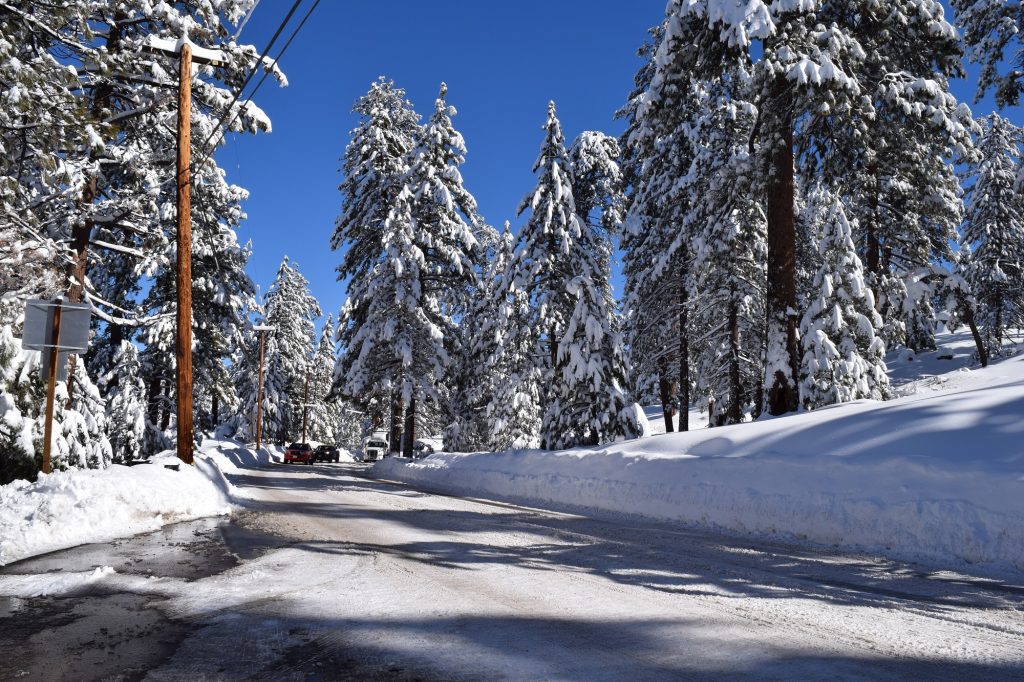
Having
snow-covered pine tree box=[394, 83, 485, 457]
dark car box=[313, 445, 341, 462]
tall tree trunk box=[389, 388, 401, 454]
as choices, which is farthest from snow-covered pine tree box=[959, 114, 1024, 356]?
dark car box=[313, 445, 341, 462]

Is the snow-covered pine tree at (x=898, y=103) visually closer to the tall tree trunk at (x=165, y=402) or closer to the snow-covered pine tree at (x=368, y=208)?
the snow-covered pine tree at (x=368, y=208)

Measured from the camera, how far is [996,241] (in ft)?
126

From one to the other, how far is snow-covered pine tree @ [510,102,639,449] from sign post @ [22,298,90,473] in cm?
1300

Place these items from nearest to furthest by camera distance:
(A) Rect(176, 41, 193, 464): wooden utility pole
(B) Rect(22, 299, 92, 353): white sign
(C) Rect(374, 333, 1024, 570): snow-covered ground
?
(C) Rect(374, 333, 1024, 570): snow-covered ground → (B) Rect(22, 299, 92, 353): white sign → (A) Rect(176, 41, 193, 464): wooden utility pole

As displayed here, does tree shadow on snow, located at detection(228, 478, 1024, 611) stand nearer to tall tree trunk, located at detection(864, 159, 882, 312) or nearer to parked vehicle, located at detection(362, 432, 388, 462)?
tall tree trunk, located at detection(864, 159, 882, 312)

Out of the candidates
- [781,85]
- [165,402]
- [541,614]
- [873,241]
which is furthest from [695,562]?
[873,241]

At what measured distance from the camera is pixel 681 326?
22.3m

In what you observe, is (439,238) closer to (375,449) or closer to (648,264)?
(648,264)

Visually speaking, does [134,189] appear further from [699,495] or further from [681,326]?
[681,326]

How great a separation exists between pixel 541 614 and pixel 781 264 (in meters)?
11.2

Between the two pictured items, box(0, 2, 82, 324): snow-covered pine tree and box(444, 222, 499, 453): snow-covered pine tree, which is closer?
box(0, 2, 82, 324): snow-covered pine tree

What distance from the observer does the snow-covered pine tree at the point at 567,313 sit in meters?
19.0

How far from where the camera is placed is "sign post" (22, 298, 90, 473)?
890 centimetres

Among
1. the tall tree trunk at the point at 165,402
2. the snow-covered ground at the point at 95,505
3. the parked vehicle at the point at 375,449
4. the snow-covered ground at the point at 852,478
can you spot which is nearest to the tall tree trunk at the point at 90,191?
the snow-covered ground at the point at 95,505
